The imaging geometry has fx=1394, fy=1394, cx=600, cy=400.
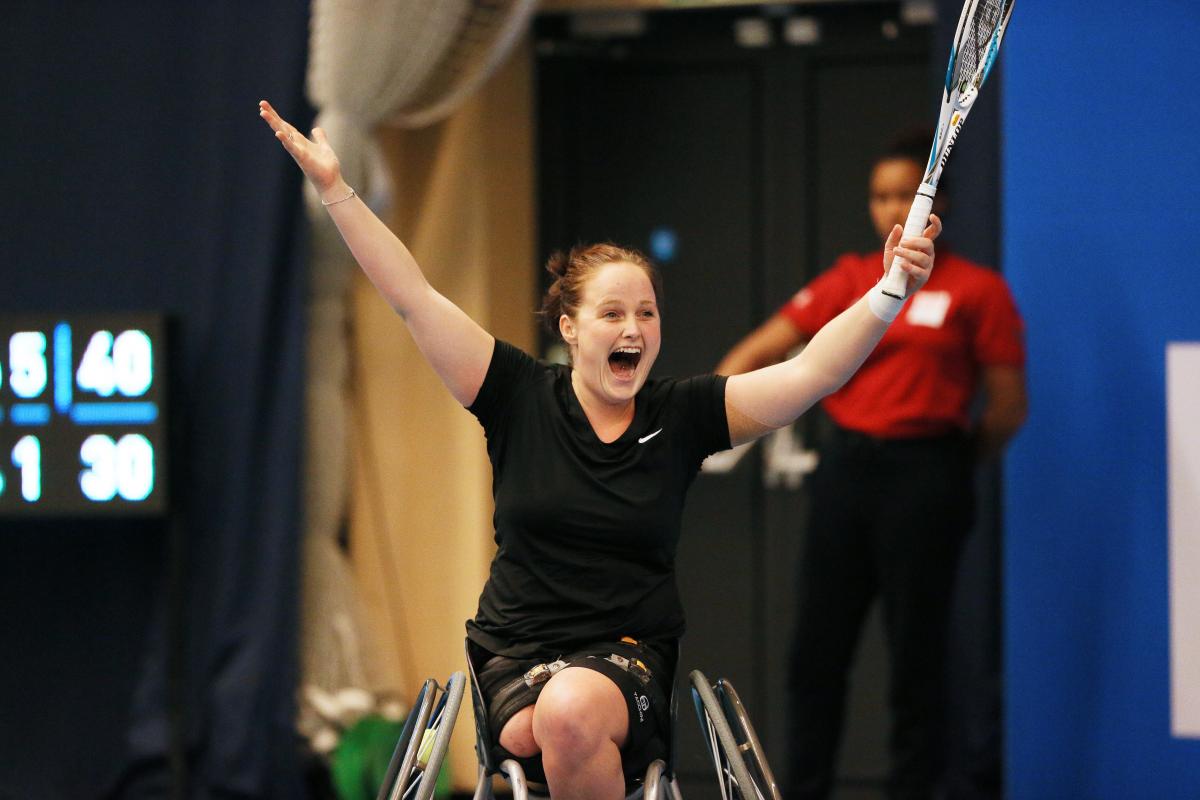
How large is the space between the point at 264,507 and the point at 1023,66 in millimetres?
2316

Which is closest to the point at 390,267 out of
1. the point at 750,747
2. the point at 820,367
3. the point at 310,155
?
the point at 310,155

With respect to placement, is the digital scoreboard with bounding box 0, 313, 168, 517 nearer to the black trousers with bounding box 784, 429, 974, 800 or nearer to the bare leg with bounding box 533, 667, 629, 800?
the black trousers with bounding box 784, 429, 974, 800

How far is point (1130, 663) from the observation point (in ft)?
10.7

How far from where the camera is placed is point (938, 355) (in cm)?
330

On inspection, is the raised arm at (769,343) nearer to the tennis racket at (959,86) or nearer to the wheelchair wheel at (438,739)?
the tennis racket at (959,86)

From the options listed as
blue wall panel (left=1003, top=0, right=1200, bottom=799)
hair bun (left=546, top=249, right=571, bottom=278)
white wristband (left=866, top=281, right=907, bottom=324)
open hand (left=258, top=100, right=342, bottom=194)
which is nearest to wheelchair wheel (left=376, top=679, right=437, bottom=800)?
hair bun (left=546, top=249, right=571, bottom=278)

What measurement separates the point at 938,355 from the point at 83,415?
220 centimetres

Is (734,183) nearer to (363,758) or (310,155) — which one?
(363,758)

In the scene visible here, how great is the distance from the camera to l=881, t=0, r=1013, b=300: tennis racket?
2207 millimetres

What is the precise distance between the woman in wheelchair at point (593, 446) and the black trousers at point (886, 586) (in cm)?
106

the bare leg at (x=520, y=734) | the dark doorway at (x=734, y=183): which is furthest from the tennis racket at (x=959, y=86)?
the dark doorway at (x=734, y=183)

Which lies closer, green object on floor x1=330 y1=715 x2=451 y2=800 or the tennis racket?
the tennis racket

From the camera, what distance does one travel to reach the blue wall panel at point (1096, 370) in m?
3.27

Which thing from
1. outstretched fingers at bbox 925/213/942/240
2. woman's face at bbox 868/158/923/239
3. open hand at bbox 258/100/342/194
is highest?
woman's face at bbox 868/158/923/239
